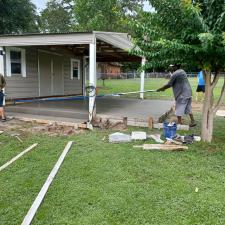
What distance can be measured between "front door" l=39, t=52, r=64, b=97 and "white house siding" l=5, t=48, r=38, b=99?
0.38 m

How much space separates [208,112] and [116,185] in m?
3.21

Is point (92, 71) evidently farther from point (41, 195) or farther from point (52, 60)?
point (52, 60)

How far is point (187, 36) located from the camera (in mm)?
5910

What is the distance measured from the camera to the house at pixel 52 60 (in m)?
8.68

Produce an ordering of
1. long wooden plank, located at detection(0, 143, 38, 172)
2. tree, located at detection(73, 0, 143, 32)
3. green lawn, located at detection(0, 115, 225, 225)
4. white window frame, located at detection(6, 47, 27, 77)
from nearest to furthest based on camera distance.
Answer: green lawn, located at detection(0, 115, 225, 225) < long wooden plank, located at detection(0, 143, 38, 172) < white window frame, located at detection(6, 47, 27, 77) < tree, located at detection(73, 0, 143, 32)

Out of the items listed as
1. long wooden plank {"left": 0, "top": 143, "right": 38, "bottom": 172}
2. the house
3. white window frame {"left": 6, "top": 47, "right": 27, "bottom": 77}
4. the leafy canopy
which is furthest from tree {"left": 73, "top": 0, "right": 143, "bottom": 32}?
long wooden plank {"left": 0, "top": 143, "right": 38, "bottom": 172}

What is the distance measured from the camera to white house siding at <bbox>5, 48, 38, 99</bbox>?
11.9 m

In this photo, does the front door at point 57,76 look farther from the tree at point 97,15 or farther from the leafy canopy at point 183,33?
the tree at point 97,15

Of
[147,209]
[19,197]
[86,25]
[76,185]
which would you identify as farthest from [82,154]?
A: [86,25]

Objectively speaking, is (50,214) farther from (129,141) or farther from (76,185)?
(129,141)

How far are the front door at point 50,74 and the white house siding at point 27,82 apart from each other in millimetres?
379

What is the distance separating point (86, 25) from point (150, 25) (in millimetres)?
20876

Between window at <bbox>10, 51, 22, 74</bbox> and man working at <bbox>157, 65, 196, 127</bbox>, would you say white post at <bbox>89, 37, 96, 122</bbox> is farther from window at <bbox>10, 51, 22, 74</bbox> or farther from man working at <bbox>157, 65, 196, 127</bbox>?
window at <bbox>10, 51, 22, 74</bbox>

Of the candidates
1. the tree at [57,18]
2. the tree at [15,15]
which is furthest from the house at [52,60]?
the tree at [57,18]
